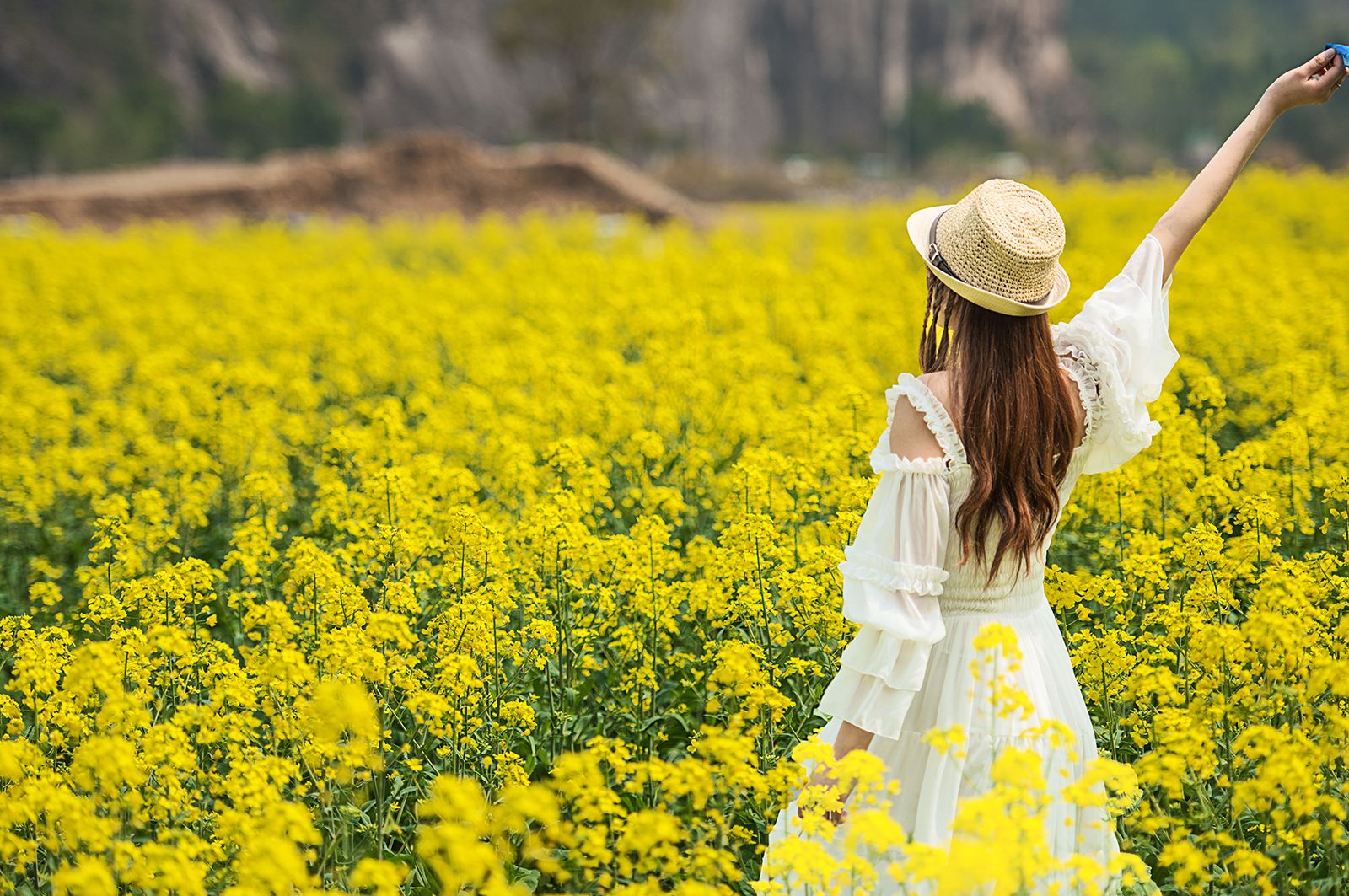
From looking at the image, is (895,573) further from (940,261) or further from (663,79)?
(663,79)

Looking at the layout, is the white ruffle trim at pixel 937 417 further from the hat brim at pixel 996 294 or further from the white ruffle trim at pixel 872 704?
the white ruffle trim at pixel 872 704

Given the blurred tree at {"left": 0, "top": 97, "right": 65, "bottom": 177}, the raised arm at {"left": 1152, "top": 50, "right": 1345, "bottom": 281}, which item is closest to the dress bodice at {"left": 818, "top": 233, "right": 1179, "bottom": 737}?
the raised arm at {"left": 1152, "top": 50, "right": 1345, "bottom": 281}

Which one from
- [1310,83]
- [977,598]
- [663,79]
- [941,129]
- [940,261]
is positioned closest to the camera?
[940,261]

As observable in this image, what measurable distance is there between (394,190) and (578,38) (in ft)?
84.8

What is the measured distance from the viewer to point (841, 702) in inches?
100

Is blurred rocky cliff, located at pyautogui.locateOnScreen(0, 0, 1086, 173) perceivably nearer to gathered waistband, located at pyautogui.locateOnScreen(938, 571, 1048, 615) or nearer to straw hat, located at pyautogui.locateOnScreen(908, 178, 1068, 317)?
straw hat, located at pyautogui.locateOnScreen(908, 178, 1068, 317)

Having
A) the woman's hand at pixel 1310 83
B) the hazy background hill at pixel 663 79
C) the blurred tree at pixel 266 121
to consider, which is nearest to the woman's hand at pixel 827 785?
the woman's hand at pixel 1310 83

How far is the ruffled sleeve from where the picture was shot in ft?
8.08

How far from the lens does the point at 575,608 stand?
4539 mm

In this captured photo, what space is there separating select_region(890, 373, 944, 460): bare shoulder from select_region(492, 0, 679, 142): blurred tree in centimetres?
4669

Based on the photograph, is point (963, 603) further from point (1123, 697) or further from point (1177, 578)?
point (1177, 578)

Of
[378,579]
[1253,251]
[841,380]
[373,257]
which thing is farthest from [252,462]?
[373,257]

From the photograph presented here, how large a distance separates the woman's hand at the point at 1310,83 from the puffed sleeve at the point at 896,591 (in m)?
1.35

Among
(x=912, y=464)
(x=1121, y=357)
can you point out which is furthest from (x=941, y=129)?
(x=912, y=464)
